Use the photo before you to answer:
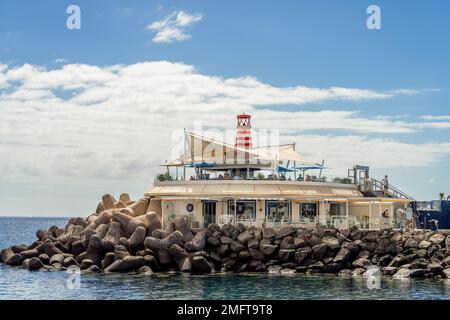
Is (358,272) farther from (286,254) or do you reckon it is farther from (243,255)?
(243,255)

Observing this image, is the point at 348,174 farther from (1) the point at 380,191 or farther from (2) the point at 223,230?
(2) the point at 223,230

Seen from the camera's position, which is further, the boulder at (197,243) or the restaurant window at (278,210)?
the restaurant window at (278,210)

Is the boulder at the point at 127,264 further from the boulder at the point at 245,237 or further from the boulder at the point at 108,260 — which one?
the boulder at the point at 245,237

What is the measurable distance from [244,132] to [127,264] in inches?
664

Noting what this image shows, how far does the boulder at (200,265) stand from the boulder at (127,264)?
323 centimetres

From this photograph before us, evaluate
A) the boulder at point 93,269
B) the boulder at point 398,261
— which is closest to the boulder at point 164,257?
the boulder at point 93,269

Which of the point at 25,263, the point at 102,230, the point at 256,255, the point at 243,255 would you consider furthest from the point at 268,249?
the point at 25,263

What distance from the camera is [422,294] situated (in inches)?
1534

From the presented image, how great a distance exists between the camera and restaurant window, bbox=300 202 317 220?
53.6 meters

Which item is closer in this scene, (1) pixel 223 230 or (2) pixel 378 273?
(2) pixel 378 273

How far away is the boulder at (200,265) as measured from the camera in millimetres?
46375

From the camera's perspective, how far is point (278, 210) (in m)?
53.3
